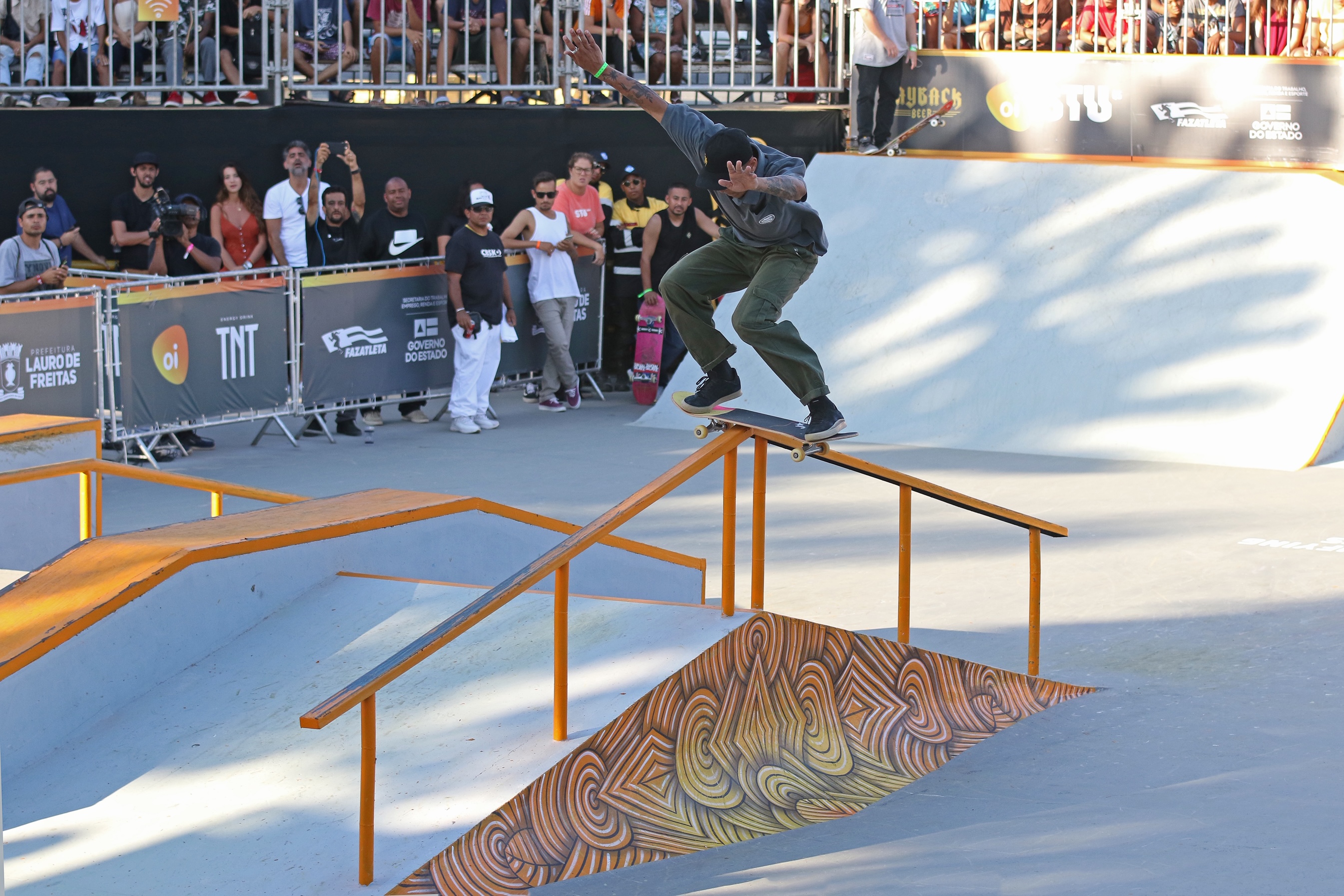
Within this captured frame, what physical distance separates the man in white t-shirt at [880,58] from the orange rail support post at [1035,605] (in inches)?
352

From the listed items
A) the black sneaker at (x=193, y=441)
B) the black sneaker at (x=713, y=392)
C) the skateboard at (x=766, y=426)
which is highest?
the black sneaker at (x=713, y=392)

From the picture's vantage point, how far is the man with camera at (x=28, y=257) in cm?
1124

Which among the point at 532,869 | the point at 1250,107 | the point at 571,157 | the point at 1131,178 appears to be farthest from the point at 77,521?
the point at 1250,107

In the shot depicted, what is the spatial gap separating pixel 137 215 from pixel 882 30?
7491 mm

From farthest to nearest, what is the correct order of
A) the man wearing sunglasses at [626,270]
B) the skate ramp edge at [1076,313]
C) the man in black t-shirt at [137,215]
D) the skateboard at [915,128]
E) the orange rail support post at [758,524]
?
1. the man wearing sunglasses at [626,270]
2. the skateboard at [915,128]
3. the man in black t-shirt at [137,215]
4. the skate ramp edge at [1076,313]
5. the orange rail support post at [758,524]

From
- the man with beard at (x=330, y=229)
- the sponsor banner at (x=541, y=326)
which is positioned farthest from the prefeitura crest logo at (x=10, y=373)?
the sponsor banner at (x=541, y=326)

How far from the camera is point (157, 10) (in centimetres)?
1315

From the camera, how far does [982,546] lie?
9367 millimetres

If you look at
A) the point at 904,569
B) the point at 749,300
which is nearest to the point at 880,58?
the point at 904,569

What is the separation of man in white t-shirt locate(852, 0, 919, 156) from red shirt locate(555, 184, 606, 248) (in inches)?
113

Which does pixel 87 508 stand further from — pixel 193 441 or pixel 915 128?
pixel 915 128

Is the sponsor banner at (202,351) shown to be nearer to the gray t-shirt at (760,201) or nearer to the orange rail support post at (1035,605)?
the gray t-shirt at (760,201)

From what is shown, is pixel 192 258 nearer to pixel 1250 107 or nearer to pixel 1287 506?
pixel 1287 506

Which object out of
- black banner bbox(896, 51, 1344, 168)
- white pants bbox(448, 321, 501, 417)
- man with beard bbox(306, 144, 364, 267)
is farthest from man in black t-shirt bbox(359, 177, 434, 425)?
black banner bbox(896, 51, 1344, 168)
